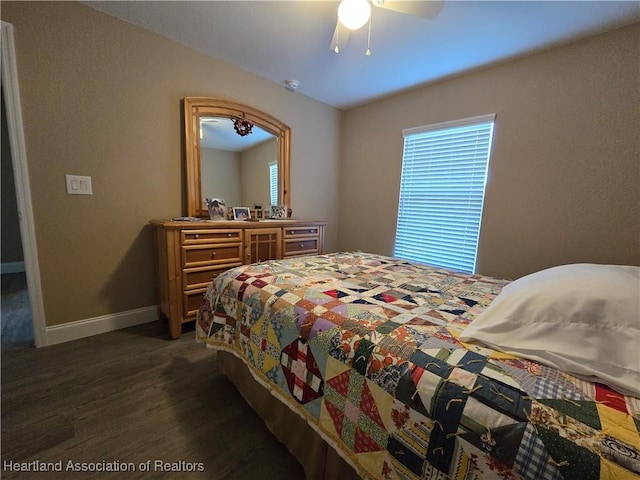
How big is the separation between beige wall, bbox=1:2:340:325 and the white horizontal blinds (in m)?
2.15

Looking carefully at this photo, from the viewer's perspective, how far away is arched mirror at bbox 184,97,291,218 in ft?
7.64

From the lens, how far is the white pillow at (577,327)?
617mm

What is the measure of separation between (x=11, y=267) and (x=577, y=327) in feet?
19.8

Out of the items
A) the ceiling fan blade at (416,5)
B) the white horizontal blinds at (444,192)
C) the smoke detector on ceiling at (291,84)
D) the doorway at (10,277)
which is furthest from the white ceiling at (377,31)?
the doorway at (10,277)

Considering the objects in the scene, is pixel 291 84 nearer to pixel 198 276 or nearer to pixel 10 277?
pixel 198 276

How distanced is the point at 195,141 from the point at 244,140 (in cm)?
53

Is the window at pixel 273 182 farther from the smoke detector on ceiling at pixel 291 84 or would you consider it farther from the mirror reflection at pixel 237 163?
the smoke detector on ceiling at pixel 291 84

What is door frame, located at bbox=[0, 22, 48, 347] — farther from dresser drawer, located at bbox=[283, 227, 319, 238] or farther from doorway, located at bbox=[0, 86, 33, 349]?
dresser drawer, located at bbox=[283, 227, 319, 238]

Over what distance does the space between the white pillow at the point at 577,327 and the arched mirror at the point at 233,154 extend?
240 centimetres

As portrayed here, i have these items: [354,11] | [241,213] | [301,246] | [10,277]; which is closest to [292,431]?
[301,246]

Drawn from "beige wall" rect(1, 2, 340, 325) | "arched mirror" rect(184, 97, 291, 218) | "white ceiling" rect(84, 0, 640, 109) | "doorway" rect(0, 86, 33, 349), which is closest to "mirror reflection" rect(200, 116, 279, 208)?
"arched mirror" rect(184, 97, 291, 218)

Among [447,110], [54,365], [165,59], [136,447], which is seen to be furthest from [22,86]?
[447,110]

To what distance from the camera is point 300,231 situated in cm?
273

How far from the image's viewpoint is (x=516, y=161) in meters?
2.29
